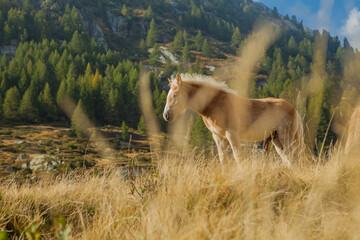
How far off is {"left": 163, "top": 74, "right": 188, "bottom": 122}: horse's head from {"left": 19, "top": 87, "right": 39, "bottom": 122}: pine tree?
64859 millimetres

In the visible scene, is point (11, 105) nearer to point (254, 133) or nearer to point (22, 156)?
point (22, 156)

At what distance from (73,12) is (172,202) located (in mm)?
142924

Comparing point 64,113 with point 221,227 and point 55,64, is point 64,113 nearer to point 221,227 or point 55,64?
point 55,64

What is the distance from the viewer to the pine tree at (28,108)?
2374 inches

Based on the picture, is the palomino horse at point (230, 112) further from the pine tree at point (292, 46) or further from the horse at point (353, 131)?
the pine tree at point (292, 46)

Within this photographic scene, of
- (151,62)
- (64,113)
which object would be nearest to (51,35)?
(151,62)

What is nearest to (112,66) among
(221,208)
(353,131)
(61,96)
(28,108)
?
(61,96)

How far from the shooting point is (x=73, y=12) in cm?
12519

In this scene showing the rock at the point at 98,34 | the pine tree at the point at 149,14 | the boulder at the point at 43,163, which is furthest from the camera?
the pine tree at the point at 149,14

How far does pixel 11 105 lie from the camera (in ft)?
197

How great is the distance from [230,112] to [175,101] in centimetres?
118

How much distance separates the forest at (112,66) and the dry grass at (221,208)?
112 centimetres

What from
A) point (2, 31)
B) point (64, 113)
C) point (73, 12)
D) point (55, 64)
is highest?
point (73, 12)

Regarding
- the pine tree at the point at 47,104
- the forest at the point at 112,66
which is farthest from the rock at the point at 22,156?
the pine tree at the point at 47,104
